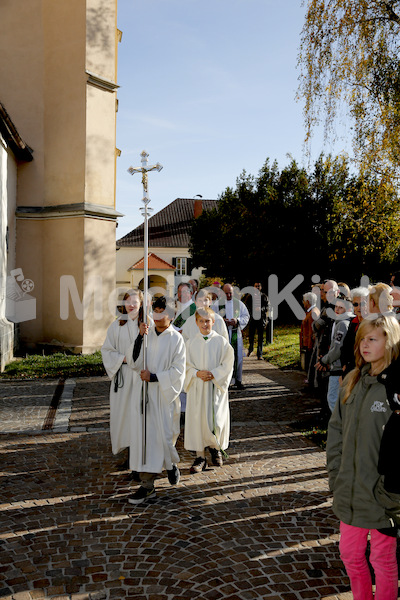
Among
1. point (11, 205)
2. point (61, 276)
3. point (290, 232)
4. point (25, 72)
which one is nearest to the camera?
point (11, 205)

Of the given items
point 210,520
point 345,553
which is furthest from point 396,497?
point 210,520

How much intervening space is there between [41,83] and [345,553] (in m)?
16.8

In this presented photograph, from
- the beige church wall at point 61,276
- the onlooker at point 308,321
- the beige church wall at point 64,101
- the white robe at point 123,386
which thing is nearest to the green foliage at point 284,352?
the onlooker at point 308,321

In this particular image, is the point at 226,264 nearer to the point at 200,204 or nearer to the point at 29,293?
the point at 29,293

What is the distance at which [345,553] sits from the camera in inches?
131

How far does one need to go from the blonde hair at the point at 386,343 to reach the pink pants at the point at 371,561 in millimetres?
784

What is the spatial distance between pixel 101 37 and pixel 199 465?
14190 mm

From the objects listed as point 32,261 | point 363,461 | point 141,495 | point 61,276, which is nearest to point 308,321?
point 141,495

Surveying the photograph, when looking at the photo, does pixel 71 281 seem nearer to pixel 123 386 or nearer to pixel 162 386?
pixel 123 386

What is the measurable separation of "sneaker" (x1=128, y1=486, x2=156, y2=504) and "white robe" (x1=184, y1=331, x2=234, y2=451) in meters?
1.03

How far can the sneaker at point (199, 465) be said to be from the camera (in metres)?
6.36

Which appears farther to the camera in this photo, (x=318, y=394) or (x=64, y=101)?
(x=64, y=101)

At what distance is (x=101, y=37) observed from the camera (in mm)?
16484

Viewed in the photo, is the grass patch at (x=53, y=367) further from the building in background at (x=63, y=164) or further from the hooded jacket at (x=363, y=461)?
the hooded jacket at (x=363, y=461)
